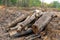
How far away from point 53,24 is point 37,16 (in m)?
1.28

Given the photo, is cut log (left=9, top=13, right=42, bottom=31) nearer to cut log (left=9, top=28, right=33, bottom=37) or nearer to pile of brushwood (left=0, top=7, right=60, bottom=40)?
pile of brushwood (left=0, top=7, right=60, bottom=40)

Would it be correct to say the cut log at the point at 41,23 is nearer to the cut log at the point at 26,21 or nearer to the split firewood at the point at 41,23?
the split firewood at the point at 41,23

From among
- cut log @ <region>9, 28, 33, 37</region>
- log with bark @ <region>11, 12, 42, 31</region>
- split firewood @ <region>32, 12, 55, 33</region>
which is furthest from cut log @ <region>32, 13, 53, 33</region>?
log with bark @ <region>11, 12, 42, 31</region>

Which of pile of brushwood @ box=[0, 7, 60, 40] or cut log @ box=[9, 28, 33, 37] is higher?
pile of brushwood @ box=[0, 7, 60, 40]

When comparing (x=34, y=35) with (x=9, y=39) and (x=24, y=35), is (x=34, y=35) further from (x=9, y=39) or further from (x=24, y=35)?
(x=9, y=39)

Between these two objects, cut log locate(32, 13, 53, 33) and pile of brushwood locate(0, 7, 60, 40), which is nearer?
pile of brushwood locate(0, 7, 60, 40)

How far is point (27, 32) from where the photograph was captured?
760cm

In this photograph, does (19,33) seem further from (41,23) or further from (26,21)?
(41,23)

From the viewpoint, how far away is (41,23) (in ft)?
23.4

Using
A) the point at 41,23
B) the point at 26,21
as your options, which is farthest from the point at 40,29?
the point at 26,21

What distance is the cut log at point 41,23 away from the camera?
270 inches

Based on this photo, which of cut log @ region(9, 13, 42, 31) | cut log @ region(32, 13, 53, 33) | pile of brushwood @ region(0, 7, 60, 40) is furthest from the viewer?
cut log @ region(9, 13, 42, 31)

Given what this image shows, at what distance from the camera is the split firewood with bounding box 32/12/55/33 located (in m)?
6.85

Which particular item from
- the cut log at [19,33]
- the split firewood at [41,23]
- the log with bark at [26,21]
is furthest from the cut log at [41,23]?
the log with bark at [26,21]
